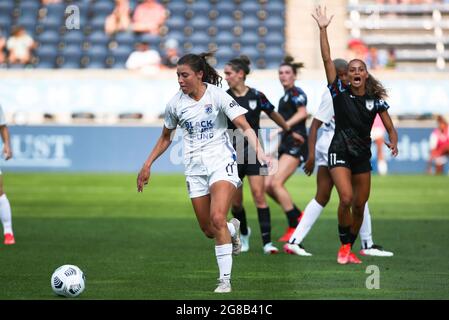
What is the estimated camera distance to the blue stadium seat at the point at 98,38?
3165 centimetres

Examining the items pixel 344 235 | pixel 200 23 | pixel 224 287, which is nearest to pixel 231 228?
pixel 224 287

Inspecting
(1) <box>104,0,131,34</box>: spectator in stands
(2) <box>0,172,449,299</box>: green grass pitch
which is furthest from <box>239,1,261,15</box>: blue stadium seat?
A: (2) <box>0,172,449,299</box>: green grass pitch

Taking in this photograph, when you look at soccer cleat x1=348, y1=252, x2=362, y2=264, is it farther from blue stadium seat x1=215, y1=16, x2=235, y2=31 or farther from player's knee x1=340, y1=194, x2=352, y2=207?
blue stadium seat x1=215, y1=16, x2=235, y2=31

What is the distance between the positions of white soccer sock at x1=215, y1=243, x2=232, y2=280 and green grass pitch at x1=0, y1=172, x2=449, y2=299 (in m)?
0.21

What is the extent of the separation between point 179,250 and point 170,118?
11.3ft

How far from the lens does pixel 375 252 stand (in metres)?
11.9

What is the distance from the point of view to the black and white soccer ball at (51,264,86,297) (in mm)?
8438

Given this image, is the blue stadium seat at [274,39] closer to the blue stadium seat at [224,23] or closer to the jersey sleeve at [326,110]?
the blue stadium seat at [224,23]

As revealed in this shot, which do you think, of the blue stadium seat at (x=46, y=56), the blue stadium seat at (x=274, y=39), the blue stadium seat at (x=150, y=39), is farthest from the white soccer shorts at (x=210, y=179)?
the blue stadium seat at (x=274, y=39)

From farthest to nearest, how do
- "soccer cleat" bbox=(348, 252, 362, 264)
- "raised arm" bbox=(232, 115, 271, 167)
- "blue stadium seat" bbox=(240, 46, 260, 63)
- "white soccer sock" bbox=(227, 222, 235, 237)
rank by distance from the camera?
1. "blue stadium seat" bbox=(240, 46, 260, 63)
2. "soccer cleat" bbox=(348, 252, 362, 264)
3. "white soccer sock" bbox=(227, 222, 235, 237)
4. "raised arm" bbox=(232, 115, 271, 167)

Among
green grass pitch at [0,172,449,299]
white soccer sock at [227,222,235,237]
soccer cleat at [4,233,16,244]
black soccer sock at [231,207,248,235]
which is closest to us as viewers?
green grass pitch at [0,172,449,299]

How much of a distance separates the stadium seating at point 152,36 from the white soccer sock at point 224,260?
2228 cm

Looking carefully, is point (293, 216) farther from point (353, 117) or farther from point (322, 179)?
point (353, 117)
